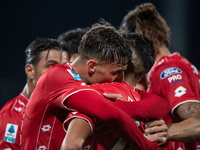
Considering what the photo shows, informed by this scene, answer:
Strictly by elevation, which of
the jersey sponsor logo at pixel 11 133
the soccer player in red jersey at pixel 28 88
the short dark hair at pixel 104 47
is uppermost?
the short dark hair at pixel 104 47

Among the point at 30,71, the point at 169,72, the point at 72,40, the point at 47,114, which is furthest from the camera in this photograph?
the point at 72,40

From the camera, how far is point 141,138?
37.0 inches

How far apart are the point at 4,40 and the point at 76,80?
8.66ft

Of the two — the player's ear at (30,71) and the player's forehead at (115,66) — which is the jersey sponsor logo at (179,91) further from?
the player's ear at (30,71)

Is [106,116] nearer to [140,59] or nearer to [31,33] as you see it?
[140,59]

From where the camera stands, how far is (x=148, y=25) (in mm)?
1878

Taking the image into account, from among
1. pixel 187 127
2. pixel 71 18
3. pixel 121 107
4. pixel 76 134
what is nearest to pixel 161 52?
pixel 187 127

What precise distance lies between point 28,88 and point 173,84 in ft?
3.79

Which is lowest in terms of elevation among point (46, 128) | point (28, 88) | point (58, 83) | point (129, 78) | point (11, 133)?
point (11, 133)

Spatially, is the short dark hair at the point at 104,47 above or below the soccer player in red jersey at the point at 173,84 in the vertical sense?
above

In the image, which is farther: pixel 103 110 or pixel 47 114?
pixel 47 114

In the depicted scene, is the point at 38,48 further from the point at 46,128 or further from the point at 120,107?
the point at 120,107

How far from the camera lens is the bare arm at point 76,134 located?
79 centimetres

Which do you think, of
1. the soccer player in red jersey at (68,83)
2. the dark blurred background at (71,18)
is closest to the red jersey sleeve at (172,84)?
the soccer player in red jersey at (68,83)
